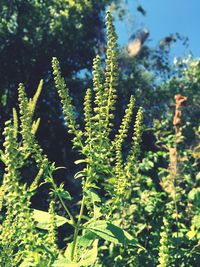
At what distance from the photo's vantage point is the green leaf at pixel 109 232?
204 centimetres

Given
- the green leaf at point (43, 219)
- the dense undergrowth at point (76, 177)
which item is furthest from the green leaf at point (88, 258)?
the green leaf at point (43, 219)

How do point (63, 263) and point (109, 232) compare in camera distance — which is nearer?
point (63, 263)

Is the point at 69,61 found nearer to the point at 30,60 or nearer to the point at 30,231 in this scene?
the point at 30,60

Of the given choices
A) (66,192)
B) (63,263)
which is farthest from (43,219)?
(63,263)

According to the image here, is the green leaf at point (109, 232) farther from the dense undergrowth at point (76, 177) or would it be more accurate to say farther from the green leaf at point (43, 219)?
the green leaf at point (43, 219)

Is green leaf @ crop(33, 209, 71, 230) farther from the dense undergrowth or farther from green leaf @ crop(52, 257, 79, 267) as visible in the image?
green leaf @ crop(52, 257, 79, 267)

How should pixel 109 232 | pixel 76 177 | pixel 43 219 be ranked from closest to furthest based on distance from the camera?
pixel 109 232
pixel 43 219
pixel 76 177

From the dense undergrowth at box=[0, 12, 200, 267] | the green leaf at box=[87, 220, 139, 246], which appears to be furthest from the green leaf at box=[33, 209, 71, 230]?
the green leaf at box=[87, 220, 139, 246]

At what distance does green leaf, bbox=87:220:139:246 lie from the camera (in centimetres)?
204

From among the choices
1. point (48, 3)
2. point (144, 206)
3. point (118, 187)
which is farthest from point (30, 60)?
point (118, 187)

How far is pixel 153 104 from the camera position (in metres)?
22.0

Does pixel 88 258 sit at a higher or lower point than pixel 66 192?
lower

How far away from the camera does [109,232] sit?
81.3 inches

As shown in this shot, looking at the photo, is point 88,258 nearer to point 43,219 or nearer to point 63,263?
point 63,263
